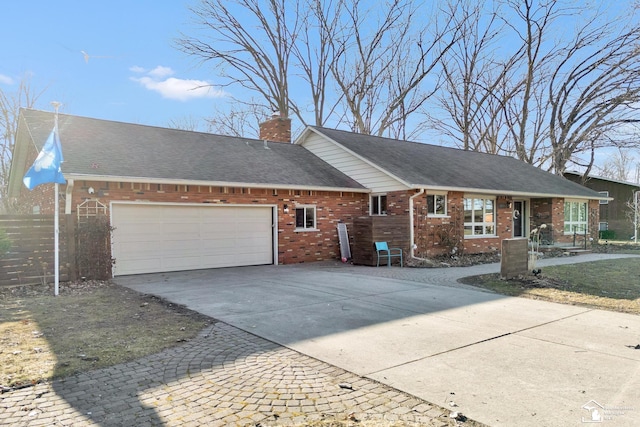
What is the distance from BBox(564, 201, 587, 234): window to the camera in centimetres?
2078

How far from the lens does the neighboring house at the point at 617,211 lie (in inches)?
1081

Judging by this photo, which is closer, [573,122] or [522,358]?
[522,358]

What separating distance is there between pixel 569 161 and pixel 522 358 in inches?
1173

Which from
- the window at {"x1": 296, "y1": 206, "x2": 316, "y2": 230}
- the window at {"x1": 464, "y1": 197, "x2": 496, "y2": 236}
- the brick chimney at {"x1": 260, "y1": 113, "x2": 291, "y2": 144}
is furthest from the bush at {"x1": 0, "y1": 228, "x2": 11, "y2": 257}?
the window at {"x1": 464, "y1": 197, "x2": 496, "y2": 236}

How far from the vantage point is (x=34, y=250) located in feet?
30.9

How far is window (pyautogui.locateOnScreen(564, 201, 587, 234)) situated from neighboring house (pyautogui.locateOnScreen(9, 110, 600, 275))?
1.38 m

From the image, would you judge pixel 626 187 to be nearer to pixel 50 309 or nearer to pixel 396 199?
pixel 396 199

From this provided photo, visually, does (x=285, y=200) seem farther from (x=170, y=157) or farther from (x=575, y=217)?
(x=575, y=217)

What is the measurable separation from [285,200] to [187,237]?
3.34 meters

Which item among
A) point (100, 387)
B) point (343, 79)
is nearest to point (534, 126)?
point (343, 79)

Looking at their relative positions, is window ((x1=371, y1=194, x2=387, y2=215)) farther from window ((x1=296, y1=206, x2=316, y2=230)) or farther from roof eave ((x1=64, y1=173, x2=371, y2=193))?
window ((x1=296, y1=206, x2=316, y2=230))

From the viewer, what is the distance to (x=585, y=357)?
14.7 feet

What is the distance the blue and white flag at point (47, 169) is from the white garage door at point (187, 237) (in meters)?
2.43

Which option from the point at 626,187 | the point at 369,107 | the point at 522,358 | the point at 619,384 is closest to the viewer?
the point at 619,384
